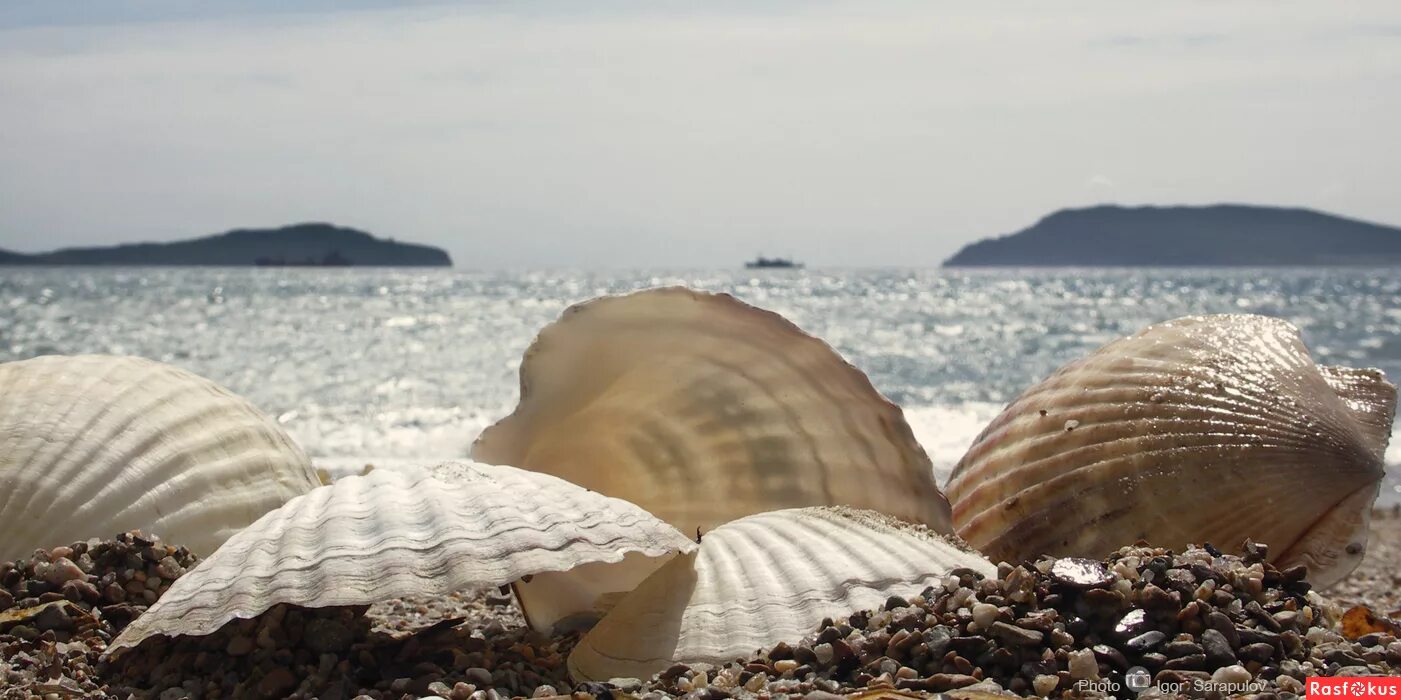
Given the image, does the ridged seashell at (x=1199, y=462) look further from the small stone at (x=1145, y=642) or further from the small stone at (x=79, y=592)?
the small stone at (x=79, y=592)

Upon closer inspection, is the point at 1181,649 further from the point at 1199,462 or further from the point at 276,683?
the point at 276,683

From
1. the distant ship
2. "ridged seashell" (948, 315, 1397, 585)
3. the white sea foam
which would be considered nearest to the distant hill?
the distant ship

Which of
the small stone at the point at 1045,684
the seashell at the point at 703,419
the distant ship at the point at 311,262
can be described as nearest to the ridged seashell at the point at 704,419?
the seashell at the point at 703,419

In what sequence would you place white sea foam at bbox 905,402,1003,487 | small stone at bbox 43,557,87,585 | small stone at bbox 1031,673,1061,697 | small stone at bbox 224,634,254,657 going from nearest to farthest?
small stone at bbox 1031,673,1061,697, small stone at bbox 224,634,254,657, small stone at bbox 43,557,87,585, white sea foam at bbox 905,402,1003,487

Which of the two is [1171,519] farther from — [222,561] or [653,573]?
[222,561]

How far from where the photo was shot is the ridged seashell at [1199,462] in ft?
12.1

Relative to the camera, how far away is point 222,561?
2.80 metres

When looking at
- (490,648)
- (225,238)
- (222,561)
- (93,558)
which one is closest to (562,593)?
(490,648)

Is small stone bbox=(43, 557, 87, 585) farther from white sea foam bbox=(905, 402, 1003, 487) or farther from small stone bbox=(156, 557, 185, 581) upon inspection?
white sea foam bbox=(905, 402, 1003, 487)

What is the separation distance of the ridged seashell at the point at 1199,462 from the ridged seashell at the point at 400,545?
1.38 meters

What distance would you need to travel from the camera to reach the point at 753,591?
2887 millimetres

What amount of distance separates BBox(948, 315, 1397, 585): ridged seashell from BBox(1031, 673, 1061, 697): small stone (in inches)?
53.5

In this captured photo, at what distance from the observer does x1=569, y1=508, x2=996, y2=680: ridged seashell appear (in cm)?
275

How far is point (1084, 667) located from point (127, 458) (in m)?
2.60
